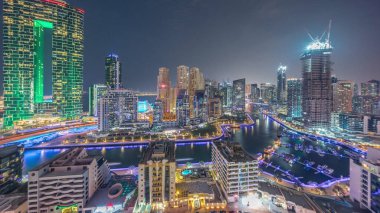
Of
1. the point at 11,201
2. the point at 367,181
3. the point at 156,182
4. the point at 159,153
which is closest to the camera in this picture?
the point at 11,201

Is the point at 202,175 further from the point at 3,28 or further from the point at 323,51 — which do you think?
the point at 3,28

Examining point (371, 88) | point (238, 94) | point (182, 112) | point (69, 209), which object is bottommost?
point (69, 209)

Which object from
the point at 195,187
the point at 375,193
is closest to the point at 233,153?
the point at 195,187

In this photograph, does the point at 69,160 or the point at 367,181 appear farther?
the point at 69,160

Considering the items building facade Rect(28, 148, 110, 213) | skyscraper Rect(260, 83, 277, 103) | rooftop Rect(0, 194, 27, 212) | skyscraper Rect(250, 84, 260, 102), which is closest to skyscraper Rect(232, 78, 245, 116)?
skyscraper Rect(260, 83, 277, 103)

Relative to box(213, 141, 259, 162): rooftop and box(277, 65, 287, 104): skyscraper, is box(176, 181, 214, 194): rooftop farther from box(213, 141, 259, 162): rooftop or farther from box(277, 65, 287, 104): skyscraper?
box(277, 65, 287, 104): skyscraper

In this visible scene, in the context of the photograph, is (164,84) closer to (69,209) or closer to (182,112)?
(182,112)
